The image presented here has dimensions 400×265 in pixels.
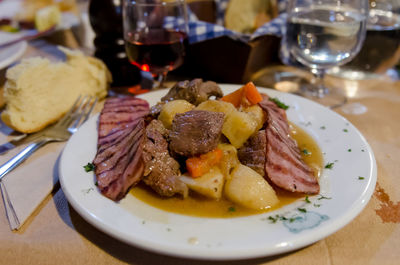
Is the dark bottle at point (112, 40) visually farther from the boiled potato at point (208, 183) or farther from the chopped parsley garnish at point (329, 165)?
the chopped parsley garnish at point (329, 165)

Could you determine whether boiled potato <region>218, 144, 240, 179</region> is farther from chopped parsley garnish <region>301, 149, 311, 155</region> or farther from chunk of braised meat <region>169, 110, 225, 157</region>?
chopped parsley garnish <region>301, 149, 311, 155</region>

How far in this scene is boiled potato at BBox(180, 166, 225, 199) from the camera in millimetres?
1729

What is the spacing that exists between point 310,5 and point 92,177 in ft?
8.16

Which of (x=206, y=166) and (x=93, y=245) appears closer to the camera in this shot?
(x=93, y=245)

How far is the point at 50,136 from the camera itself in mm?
2510

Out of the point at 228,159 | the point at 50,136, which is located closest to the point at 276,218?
the point at 228,159

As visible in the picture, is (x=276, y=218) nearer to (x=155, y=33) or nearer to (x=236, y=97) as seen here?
(x=236, y=97)

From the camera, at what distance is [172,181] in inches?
69.2

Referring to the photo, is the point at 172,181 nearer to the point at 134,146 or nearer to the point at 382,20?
the point at 134,146

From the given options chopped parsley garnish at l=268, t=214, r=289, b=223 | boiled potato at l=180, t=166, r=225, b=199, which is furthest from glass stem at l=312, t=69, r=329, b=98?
chopped parsley garnish at l=268, t=214, r=289, b=223

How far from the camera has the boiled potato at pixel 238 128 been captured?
6.41 feet

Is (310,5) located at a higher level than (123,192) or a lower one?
higher

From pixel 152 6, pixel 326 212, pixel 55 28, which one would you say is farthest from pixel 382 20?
pixel 55 28

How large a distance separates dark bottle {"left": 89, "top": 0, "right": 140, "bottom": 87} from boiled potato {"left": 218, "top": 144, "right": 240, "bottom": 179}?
1.88m
